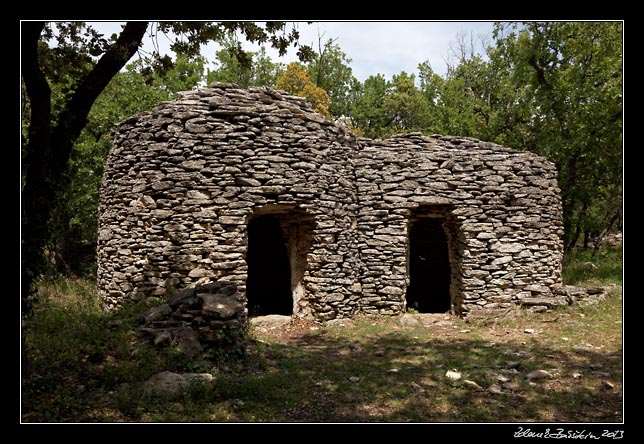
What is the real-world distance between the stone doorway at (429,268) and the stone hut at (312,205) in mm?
2614

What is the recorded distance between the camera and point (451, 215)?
905 centimetres

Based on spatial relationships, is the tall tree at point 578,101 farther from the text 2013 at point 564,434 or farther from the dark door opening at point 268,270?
the text 2013 at point 564,434

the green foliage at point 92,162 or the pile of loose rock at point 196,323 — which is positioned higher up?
the green foliage at point 92,162

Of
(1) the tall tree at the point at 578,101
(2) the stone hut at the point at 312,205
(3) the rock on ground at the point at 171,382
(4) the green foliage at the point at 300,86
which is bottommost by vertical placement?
(3) the rock on ground at the point at 171,382

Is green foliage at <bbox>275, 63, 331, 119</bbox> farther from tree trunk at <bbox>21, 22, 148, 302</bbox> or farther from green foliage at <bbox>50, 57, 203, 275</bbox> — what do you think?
tree trunk at <bbox>21, 22, 148, 302</bbox>

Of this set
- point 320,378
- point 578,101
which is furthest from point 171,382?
point 578,101

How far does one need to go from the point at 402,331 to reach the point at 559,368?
2.94m

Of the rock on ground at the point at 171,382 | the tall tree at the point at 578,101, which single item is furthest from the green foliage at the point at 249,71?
the rock on ground at the point at 171,382

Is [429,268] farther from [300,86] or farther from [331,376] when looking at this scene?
[300,86]

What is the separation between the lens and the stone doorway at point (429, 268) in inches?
473

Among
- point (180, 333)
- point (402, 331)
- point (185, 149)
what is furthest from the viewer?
point (402, 331)

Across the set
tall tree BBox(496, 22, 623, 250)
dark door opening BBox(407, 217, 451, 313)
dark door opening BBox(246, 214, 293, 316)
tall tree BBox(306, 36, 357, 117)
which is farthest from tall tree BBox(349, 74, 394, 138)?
dark door opening BBox(246, 214, 293, 316)
